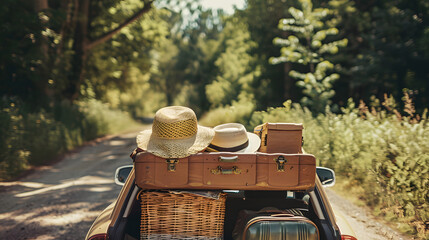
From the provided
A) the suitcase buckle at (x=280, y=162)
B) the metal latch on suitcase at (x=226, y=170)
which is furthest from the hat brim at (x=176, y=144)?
the suitcase buckle at (x=280, y=162)

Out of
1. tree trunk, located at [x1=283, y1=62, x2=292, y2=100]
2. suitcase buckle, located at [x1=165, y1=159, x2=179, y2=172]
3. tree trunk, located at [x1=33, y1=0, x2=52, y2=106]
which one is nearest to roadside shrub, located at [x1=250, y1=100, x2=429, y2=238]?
suitcase buckle, located at [x1=165, y1=159, x2=179, y2=172]

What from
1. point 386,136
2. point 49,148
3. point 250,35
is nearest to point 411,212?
point 386,136

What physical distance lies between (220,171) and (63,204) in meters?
6.77

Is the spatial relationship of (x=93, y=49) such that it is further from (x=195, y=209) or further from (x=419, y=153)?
(x=195, y=209)

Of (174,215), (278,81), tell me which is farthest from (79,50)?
(174,215)

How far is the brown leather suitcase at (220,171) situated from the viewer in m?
2.64

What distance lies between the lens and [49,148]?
15070 mm

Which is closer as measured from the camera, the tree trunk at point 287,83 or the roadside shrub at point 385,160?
the roadside shrub at point 385,160

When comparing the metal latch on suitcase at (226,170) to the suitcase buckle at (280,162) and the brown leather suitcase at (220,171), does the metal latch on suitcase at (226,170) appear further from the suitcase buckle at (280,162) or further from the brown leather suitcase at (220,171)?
the suitcase buckle at (280,162)

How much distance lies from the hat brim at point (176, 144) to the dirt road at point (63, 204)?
409 cm

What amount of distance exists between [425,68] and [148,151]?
63.6ft

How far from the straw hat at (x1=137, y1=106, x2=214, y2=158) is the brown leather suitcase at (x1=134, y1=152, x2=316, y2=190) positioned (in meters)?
0.11

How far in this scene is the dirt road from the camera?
263 inches

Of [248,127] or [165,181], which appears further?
[248,127]
